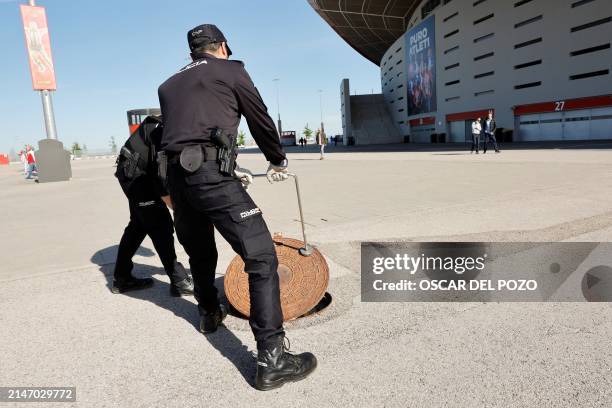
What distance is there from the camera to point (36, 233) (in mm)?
6129

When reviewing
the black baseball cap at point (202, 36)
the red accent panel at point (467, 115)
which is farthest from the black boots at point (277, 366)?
the red accent panel at point (467, 115)

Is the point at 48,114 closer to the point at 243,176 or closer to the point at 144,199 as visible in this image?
the point at 144,199

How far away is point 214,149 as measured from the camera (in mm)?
2113

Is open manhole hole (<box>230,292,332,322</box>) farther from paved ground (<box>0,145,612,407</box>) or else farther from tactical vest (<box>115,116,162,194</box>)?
tactical vest (<box>115,116,162,194</box>)

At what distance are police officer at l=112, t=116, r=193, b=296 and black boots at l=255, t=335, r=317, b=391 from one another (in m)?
1.47

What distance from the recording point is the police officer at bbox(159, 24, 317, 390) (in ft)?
6.83

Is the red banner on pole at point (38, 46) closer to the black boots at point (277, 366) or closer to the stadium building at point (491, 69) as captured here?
the black boots at point (277, 366)

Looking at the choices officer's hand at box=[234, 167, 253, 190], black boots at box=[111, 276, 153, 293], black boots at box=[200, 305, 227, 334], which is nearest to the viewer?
officer's hand at box=[234, 167, 253, 190]

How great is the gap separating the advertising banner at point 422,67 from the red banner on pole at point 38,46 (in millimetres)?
33287

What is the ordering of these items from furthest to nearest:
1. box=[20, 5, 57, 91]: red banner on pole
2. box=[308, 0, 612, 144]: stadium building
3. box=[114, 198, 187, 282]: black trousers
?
box=[308, 0, 612, 144]: stadium building < box=[20, 5, 57, 91]: red banner on pole < box=[114, 198, 187, 282]: black trousers

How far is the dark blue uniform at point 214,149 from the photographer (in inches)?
82.4

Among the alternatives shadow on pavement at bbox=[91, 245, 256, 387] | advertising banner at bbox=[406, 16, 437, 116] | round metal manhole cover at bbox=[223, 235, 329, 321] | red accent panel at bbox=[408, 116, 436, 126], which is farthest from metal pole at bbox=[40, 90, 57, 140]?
red accent panel at bbox=[408, 116, 436, 126]

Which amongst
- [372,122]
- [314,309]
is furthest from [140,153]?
[372,122]

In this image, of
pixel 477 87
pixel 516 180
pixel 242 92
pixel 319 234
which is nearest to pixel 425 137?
pixel 477 87
